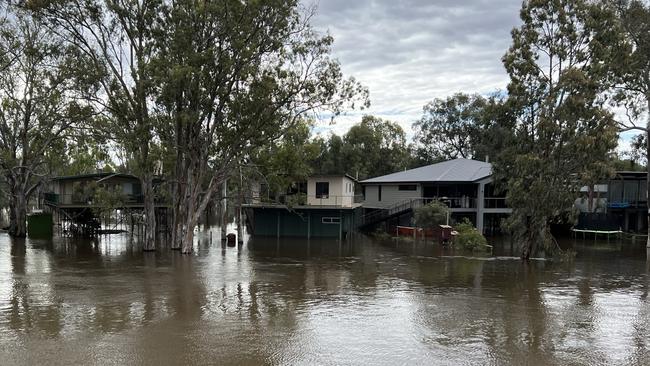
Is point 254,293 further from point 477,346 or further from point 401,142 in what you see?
point 401,142

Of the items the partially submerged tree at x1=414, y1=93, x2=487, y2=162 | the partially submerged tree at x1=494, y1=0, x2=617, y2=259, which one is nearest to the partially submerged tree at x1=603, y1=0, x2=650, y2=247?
the partially submerged tree at x1=494, y1=0, x2=617, y2=259

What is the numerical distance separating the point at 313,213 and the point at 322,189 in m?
2.10

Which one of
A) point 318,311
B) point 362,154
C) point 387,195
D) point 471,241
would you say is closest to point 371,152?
point 362,154

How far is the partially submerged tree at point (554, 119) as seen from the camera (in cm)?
2469

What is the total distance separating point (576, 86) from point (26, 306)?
24.6m

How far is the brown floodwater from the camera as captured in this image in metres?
11.0

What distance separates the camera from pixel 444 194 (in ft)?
144

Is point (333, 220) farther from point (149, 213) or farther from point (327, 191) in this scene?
point (149, 213)

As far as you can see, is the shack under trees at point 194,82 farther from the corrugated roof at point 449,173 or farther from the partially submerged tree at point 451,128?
the partially submerged tree at point 451,128

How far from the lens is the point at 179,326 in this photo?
42.9 feet

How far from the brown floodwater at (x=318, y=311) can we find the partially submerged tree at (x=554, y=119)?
3.70m

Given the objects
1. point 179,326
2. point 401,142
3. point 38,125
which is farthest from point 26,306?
point 401,142

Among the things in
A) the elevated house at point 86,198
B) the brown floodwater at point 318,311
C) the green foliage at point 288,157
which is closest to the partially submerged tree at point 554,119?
the brown floodwater at point 318,311

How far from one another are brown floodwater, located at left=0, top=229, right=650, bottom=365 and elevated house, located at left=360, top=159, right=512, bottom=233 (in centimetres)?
1326
